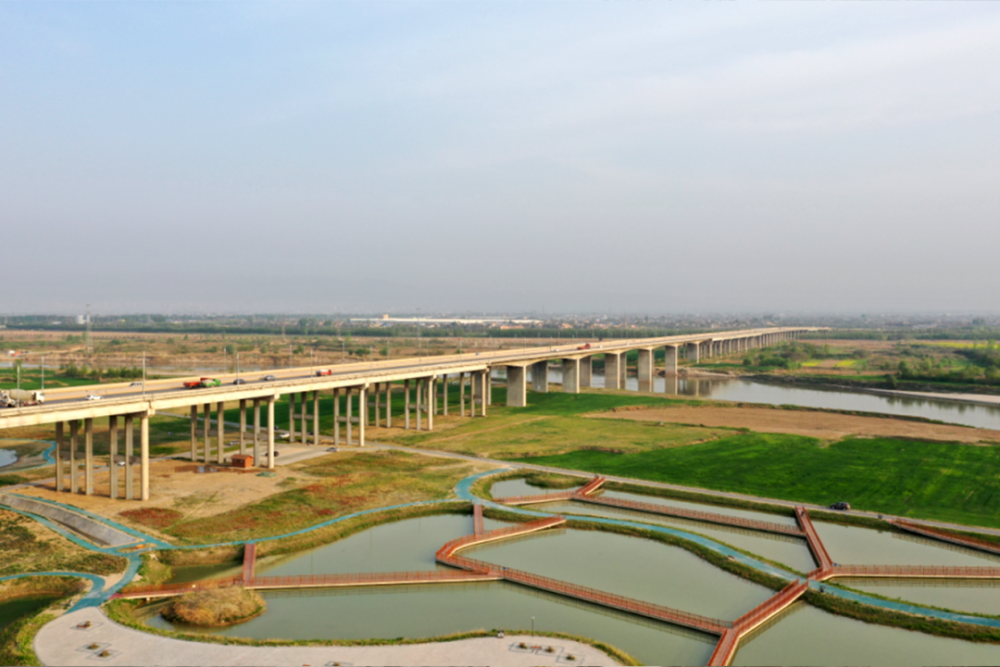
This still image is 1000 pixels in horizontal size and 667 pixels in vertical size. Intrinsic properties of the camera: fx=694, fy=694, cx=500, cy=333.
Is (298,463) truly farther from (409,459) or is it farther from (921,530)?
(921,530)

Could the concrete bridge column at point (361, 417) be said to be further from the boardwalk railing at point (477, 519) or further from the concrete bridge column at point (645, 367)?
the concrete bridge column at point (645, 367)

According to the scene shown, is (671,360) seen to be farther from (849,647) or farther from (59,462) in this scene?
(849,647)

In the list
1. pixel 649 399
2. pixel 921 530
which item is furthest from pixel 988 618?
pixel 649 399

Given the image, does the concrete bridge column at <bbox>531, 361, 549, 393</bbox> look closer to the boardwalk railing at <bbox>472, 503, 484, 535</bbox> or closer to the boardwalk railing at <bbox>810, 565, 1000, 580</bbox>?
the boardwalk railing at <bbox>472, 503, 484, 535</bbox>

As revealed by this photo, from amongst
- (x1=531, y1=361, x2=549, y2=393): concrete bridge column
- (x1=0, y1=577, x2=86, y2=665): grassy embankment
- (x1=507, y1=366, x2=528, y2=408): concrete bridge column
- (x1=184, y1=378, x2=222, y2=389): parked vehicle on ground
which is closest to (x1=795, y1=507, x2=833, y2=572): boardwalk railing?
(x1=0, y1=577, x2=86, y2=665): grassy embankment

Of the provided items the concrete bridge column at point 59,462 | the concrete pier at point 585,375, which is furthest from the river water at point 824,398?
the concrete bridge column at point 59,462
